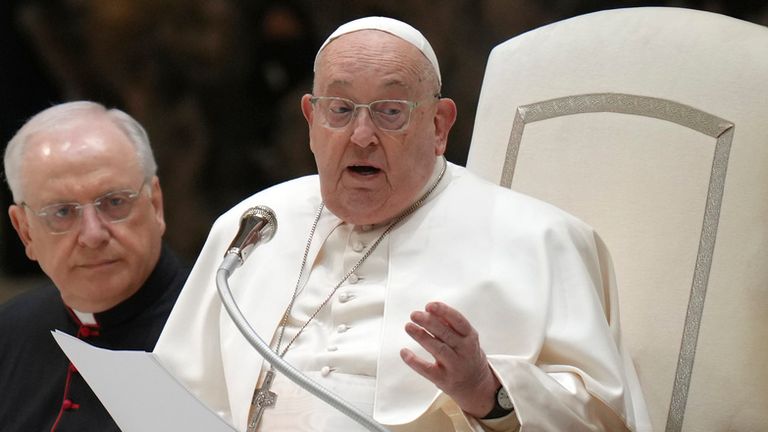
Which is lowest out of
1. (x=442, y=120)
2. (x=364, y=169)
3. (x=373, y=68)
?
(x=364, y=169)

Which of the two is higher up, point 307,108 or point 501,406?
point 307,108

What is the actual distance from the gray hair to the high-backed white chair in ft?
3.54

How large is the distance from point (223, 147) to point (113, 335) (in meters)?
1.69

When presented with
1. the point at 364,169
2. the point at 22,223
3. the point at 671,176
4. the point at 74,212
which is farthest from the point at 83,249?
the point at 671,176

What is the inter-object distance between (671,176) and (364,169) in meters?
0.85

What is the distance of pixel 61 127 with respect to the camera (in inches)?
147

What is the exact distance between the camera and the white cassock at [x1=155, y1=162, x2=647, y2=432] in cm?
294

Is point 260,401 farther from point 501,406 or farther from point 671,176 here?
point 671,176

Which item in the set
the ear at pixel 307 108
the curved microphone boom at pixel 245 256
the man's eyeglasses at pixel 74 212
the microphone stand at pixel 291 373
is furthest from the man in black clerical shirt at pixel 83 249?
the microphone stand at pixel 291 373

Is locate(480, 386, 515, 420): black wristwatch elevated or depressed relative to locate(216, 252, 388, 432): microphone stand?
depressed

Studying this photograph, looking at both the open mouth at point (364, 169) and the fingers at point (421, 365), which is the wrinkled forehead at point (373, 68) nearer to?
the open mouth at point (364, 169)

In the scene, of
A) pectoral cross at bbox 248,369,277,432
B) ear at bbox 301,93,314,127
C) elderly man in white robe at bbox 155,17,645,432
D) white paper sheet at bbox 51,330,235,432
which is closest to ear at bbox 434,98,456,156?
elderly man in white robe at bbox 155,17,645,432

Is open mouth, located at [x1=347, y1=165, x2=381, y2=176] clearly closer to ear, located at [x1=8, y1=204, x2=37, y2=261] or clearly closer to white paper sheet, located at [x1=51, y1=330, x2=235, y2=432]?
white paper sheet, located at [x1=51, y1=330, x2=235, y2=432]

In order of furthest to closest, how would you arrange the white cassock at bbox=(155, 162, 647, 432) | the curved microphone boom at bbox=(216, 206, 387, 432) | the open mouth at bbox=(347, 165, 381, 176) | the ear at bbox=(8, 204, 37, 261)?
1. the ear at bbox=(8, 204, 37, 261)
2. the open mouth at bbox=(347, 165, 381, 176)
3. the white cassock at bbox=(155, 162, 647, 432)
4. the curved microphone boom at bbox=(216, 206, 387, 432)
